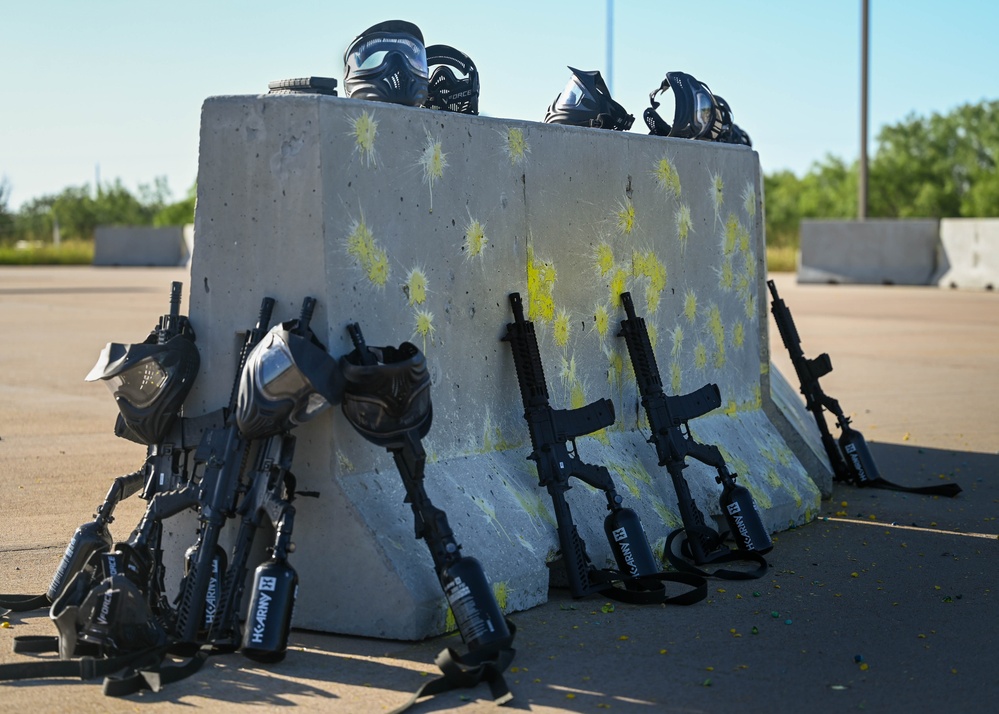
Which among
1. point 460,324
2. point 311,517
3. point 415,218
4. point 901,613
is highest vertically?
point 415,218

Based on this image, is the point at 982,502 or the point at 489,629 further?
the point at 982,502

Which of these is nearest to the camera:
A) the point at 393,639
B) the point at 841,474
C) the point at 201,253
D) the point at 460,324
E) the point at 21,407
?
the point at 393,639

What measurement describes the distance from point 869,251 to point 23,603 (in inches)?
1269

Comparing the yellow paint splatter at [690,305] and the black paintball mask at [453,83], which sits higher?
the black paintball mask at [453,83]

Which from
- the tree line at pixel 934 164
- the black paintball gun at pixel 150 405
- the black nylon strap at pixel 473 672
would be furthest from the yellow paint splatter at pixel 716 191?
the tree line at pixel 934 164

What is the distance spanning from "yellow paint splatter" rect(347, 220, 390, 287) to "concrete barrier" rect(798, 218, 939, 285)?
3074 centimetres

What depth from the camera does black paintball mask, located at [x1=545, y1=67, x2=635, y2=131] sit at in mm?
7379

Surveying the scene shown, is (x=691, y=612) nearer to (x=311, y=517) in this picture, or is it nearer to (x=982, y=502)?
(x=311, y=517)

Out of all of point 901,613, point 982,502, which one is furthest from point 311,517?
point 982,502

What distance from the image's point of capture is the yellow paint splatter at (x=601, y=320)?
680 centimetres

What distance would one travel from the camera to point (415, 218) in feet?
18.5

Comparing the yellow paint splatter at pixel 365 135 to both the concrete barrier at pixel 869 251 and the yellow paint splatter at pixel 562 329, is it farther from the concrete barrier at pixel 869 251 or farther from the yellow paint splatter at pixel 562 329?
the concrete barrier at pixel 869 251

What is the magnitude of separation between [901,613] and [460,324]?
2.28 m

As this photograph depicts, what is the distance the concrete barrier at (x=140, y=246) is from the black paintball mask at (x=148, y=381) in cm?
4968
